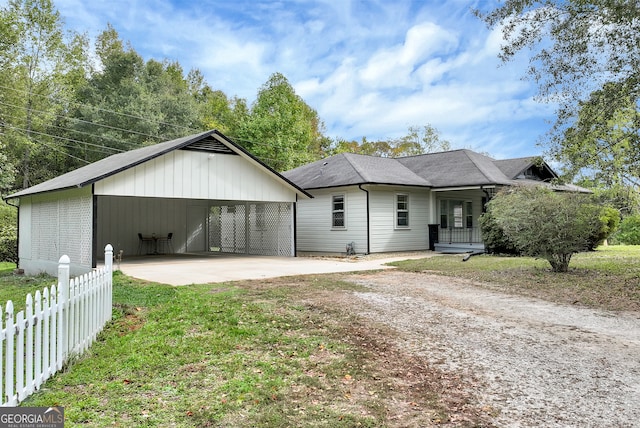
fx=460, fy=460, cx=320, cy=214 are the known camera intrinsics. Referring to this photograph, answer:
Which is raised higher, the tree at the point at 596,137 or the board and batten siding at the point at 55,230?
the tree at the point at 596,137

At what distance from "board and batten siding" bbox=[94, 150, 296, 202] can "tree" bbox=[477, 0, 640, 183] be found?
894cm

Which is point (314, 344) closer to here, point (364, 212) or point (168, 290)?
point (168, 290)

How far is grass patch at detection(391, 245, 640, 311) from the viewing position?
324 inches

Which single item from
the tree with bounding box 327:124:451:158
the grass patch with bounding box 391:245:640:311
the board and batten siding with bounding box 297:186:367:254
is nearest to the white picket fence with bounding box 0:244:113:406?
the grass patch with bounding box 391:245:640:311

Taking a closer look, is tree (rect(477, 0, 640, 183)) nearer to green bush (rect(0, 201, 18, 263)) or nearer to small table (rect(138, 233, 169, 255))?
small table (rect(138, 233, 169, 255))

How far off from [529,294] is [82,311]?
7520 mm

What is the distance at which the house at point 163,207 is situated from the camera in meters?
13.2

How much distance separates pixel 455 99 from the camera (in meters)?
28.7

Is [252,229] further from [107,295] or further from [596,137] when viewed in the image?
[107,295]

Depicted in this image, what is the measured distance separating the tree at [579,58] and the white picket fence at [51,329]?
9.39 m

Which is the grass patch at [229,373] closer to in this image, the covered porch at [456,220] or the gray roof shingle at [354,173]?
the gray roof shingle at [354,173]

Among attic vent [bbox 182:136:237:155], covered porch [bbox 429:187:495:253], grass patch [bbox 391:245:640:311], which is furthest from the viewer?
covered porch [bbox 429:187:495:253]

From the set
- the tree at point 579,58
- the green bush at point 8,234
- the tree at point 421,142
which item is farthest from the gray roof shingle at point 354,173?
the tree at point 421,142

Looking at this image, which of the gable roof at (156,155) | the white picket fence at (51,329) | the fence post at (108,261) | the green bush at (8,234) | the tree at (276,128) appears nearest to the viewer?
the white picket fence at (51,329)
